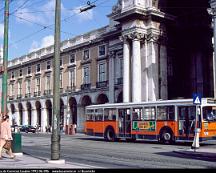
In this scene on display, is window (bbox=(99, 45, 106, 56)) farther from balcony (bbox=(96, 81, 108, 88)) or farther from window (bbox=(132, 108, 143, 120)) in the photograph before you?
window (bbox=(132, 108, 143, 120))

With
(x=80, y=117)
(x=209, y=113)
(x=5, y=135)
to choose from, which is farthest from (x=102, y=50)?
(x=5, y=135)

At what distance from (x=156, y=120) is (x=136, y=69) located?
1450 cm

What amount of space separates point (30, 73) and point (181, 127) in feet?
158

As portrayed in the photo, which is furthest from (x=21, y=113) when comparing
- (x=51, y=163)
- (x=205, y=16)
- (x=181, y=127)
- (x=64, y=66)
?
(x=51, y=163)

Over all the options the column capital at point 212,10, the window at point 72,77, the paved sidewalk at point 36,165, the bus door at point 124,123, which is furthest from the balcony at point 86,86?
the paved sidewalk at point 36,165

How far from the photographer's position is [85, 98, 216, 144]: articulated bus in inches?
997

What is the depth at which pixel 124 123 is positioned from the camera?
30.4 m

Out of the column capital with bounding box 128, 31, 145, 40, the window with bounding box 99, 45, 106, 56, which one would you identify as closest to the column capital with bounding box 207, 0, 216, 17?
the column capital with bounding box 128, 31, 145, 40

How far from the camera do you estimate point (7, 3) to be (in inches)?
766

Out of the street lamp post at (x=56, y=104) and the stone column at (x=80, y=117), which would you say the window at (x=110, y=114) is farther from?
the stone column at (x=80, y=117)

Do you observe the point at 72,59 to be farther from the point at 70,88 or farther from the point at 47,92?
the point at 47,92

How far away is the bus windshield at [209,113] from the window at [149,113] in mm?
4084

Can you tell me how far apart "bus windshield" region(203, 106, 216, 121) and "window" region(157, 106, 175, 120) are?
2.29 meters

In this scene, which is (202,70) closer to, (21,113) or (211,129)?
(211,129)
